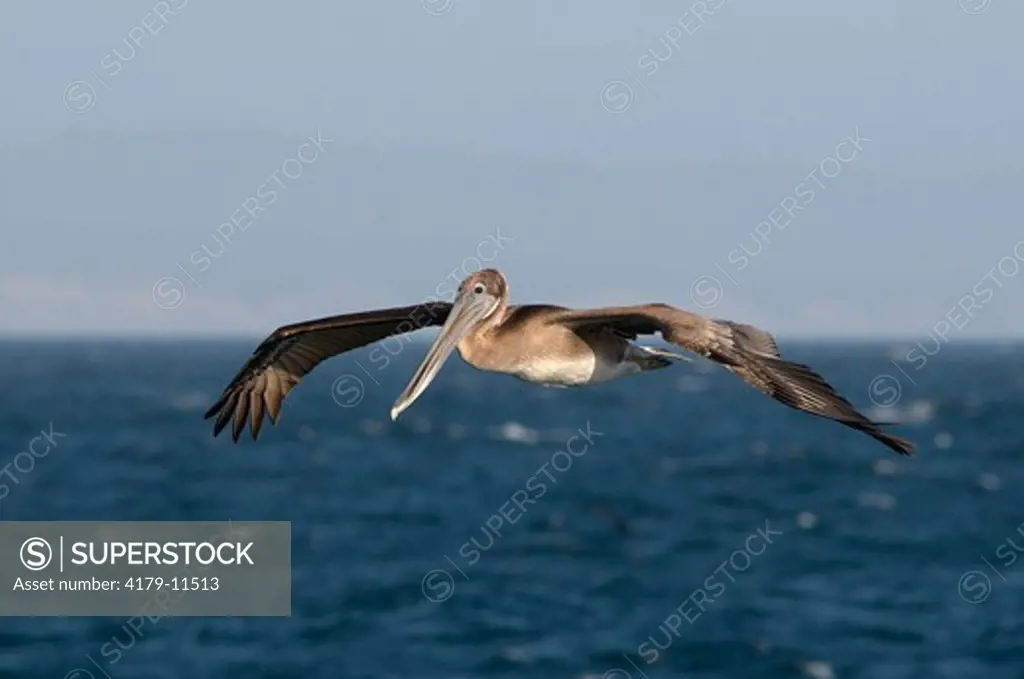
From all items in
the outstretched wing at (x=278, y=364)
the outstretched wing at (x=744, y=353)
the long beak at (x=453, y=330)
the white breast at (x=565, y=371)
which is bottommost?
the outstretched wing at (x=744, y=353)

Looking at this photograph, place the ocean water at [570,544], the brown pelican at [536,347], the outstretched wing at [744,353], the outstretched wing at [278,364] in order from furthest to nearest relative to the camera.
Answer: the ocean water at [570,544] < the outstretched wing at [278,364] < the brown pelican at [536,347] < the outstretched wing at [744,353]

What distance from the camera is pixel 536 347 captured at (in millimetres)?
14867

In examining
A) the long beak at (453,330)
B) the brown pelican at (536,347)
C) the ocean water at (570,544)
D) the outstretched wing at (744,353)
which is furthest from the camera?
the ocean water at (570,544)

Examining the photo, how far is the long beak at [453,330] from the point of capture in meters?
14.6

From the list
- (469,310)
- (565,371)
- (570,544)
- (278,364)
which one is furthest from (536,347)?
(570,544)

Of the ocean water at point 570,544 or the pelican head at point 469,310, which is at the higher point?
the ocean water at point 570,544

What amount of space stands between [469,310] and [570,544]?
161 feet

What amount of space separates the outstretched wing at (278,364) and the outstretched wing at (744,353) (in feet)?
10.1

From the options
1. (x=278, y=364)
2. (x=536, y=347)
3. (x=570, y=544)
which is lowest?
(x=536, y=347)

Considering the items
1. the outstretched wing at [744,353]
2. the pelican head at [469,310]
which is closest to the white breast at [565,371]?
the outstretched wing at [744,353]

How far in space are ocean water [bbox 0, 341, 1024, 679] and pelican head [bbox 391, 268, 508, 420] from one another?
2844 cm

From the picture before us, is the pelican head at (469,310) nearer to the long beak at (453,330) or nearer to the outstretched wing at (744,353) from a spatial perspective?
the long beak at (453,330)

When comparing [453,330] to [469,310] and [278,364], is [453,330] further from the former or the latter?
[278,364]

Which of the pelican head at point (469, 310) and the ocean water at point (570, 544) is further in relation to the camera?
the ocean water at point (570, 544)
